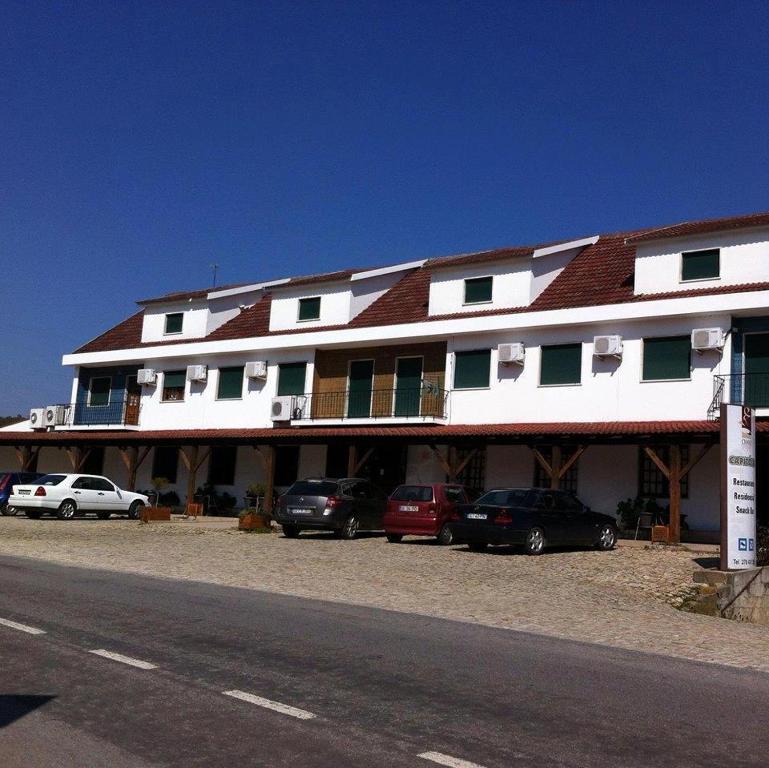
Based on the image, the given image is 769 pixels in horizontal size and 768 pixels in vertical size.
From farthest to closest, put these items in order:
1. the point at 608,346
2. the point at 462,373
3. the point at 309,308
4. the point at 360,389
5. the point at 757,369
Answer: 1. the point at 309,308
2. the point at 360,389
3. the point at 462,373
4. the point at 608,346
5. the point at 757,369

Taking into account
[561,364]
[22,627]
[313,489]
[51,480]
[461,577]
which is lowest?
[22,627]

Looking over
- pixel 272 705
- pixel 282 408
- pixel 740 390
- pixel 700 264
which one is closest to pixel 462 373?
pixel 282 408

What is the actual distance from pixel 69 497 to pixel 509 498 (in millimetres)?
15781

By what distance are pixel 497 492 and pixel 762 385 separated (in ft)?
28.5

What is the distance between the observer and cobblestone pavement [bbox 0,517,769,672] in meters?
10.9

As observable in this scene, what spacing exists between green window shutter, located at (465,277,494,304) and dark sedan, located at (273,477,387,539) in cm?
939

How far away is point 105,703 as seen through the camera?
6184 mm

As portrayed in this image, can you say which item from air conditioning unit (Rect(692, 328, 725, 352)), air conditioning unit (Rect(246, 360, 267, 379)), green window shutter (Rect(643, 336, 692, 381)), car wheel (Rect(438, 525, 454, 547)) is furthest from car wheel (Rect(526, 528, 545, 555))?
air conditioning unit (Rect(246, 360, 267, 379))

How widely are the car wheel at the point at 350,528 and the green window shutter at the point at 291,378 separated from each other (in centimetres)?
1143

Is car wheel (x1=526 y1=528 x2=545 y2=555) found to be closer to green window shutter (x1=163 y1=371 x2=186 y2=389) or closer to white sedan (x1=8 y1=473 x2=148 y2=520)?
white sedan (x1=8 y1=473 x2=148 y2=520)

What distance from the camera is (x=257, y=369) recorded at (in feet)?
115

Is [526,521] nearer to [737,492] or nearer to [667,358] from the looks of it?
[737,492]

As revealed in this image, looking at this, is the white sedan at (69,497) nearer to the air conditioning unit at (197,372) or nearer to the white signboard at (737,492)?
the air conditioning unit at (197,372)

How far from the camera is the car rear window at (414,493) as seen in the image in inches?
859
